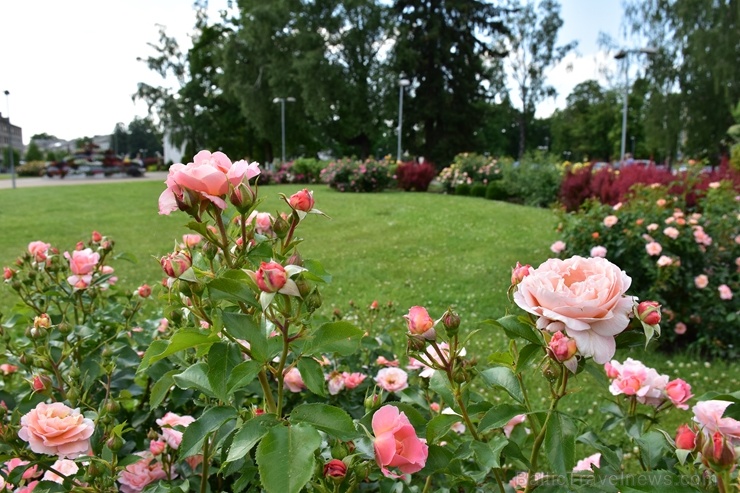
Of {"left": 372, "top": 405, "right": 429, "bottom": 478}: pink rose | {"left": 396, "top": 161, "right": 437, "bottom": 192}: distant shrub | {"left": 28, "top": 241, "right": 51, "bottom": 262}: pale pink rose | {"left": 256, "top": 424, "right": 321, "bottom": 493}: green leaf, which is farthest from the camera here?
{"left": 396, "top": 161, "right": 437, "bottom": 192}: distant shrub

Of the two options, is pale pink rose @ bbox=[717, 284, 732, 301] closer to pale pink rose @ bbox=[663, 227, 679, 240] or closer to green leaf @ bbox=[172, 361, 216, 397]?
pale pink rose @ bbox=[663, 227, 679, 240]

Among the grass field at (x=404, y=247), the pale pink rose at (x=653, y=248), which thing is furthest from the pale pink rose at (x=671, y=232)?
the grass field at (x=404, y=247)

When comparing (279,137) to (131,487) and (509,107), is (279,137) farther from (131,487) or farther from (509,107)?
(131,487)

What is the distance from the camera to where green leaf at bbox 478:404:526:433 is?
2.62ft

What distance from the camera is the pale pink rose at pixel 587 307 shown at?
66 centimetres

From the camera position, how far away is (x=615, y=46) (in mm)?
20203

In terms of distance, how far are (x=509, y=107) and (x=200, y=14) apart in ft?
58.5

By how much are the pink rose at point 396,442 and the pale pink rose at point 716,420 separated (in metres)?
0.40

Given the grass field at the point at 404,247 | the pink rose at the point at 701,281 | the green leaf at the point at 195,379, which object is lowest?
the grass field at the point at 404,247

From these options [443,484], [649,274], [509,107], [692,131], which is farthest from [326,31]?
[443,484]

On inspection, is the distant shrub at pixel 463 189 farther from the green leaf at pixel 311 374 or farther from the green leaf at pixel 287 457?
the green leaf at pixel 287 457

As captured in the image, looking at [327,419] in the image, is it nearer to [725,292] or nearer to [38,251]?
[38,251]

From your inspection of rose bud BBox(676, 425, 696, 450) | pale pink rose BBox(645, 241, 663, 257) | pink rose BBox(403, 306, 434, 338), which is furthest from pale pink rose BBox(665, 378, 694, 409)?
pale pink rose BBox(645, 241, 663, 257)

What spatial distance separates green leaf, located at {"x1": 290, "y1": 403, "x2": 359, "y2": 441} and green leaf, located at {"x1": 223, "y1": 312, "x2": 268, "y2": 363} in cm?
9
